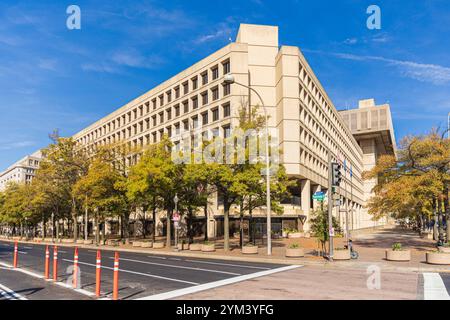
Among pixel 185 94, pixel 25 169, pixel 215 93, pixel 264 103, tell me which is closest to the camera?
pixel 264 103

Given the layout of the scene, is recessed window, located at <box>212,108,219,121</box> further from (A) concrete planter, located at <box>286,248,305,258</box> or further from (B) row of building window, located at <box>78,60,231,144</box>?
(A) concrete planter, located at <box>286,248,305,258</box>

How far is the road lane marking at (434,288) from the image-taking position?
10.6 meters

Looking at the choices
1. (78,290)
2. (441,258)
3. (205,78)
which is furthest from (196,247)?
(205,78)

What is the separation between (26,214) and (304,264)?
52.6 meters

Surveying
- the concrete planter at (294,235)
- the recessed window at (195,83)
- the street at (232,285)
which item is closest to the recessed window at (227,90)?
the recessed window at (195,83)

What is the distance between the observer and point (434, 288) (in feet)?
39.7

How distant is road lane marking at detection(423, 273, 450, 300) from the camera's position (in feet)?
34.6

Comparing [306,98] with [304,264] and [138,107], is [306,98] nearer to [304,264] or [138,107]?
[138,107]

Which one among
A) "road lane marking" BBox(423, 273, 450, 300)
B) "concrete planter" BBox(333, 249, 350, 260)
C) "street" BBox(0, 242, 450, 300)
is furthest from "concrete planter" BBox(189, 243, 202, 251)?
"road lane marking" BBox(423, 273, 450, 300)

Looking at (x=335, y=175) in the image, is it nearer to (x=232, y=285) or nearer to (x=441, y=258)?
(x=441, y=258)

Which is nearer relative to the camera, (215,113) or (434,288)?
(434,288)

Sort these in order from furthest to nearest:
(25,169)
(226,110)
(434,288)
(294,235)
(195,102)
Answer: (25,169), (195,102), (226,110), (294,235), (434,288)

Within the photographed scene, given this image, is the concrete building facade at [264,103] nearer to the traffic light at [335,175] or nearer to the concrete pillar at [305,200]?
the concrete pillar at [305,200]
